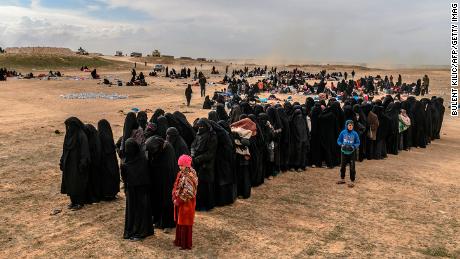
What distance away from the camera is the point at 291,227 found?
7.18 meters

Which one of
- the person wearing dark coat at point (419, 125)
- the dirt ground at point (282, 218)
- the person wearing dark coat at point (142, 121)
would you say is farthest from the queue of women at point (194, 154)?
the person wearing dark coat at point (419, 125)

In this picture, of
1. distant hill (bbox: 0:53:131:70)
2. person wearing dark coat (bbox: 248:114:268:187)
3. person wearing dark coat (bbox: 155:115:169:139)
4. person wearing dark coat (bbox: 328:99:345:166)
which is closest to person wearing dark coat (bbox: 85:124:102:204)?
person wearing dark coat (bbox: 155:115:169:139)

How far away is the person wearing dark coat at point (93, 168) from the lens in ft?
25.8

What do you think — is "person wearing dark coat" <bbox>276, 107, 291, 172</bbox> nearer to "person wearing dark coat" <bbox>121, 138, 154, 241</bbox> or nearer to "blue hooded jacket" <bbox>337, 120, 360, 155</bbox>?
"blue hooded jacket" <bbox>337, 120, 360, 155</bbox>

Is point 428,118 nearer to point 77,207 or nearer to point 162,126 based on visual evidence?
point 162,126

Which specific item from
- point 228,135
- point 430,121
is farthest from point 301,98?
point 228,135

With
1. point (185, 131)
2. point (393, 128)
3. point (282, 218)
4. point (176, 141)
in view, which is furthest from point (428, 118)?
point (176, 141)

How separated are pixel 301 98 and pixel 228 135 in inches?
879

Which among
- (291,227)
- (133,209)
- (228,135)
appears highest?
(228,135)

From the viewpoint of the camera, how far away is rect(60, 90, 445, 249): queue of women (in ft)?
20.5

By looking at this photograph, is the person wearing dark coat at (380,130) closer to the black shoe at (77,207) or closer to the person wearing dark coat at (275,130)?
the person wearing dark coat at (275,130)

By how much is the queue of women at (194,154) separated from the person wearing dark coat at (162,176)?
0.01 metres

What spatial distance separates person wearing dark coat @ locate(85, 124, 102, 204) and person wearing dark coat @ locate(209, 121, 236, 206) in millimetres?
2121

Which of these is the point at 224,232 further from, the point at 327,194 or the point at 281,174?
the point at 281,174
